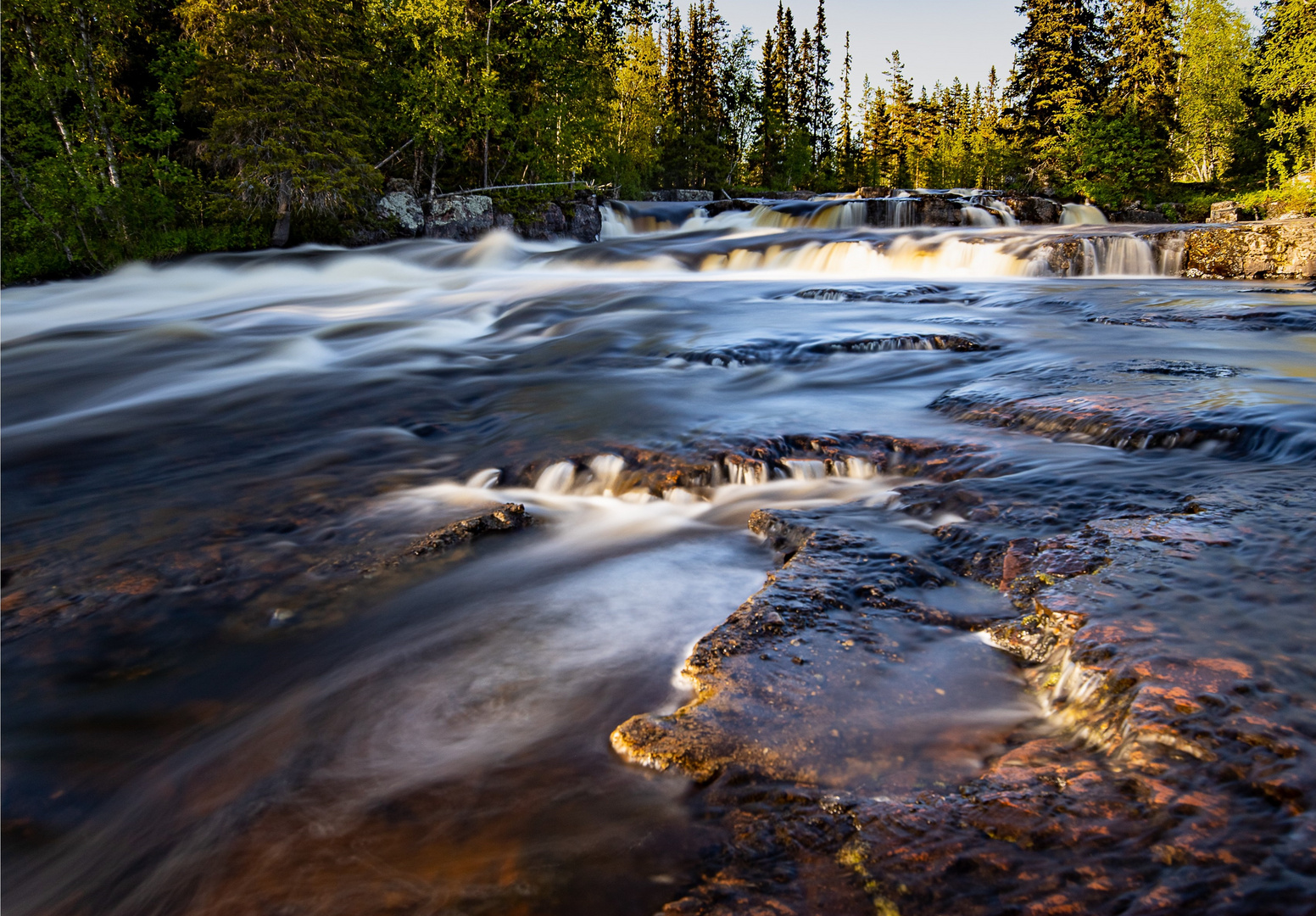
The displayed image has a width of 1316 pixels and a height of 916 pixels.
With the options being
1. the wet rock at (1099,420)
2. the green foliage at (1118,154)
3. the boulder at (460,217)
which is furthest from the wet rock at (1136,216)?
the wet rock at (1099,420)

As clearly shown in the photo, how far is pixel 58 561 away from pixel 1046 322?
8.40 m

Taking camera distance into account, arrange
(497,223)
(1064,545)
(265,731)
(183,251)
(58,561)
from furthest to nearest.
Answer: (497,223)
(183,251)
(58,561)
(1064,545)
(265,731)

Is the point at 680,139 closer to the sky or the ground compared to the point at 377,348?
closer to the sky

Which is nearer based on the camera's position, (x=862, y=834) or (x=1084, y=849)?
(x=1084, y=849)

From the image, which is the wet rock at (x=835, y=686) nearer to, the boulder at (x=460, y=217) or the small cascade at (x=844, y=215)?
the boulder at (x=460, y=217)

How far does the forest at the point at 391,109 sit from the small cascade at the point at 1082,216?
4502 millimetres

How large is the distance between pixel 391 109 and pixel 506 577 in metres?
18.9

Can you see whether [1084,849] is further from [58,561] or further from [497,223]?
[497,223]

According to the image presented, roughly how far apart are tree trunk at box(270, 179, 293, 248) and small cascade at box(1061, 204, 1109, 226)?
64.1 ft

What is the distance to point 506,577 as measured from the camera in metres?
3.33

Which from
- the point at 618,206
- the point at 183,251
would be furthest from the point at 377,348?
the point at 618,206

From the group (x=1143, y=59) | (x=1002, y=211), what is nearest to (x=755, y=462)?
(x=1002, y=211)

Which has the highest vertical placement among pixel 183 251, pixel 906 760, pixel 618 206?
pixel 618 206

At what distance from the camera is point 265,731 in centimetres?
240
